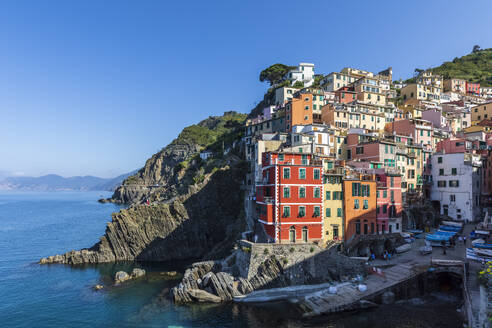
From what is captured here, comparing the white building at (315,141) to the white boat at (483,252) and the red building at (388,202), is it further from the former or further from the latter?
the white boat at (483,252)

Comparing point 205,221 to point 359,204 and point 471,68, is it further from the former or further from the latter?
point 471,68

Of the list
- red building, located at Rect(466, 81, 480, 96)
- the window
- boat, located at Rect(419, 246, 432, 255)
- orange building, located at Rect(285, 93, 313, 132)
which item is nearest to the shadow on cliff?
orange building, located at Rect(285, 93, 313, 132)

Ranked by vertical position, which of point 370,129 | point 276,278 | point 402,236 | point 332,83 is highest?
point 332,83

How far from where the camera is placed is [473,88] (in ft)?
395

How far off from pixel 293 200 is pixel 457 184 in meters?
39.7

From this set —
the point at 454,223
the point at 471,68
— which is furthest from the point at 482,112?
the point at 471,68

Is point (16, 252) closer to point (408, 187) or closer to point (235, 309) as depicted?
point (235, 309)

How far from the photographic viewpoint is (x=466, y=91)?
118688 millimetres

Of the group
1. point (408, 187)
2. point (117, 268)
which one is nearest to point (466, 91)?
point (408, 187)

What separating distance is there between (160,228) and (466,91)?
12452 cm

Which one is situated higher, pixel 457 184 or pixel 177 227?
pixel 457 184

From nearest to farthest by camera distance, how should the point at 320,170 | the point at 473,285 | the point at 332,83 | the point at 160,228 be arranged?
the point at 473,285, the point at 320,170, the point at 160,228, the point at 332,83

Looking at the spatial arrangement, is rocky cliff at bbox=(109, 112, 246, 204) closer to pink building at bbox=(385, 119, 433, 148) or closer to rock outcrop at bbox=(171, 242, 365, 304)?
pink building at bbox=(385, 119, 433, 148)

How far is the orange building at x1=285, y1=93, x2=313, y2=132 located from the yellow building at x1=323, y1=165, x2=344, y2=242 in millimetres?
26538
